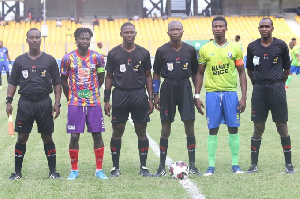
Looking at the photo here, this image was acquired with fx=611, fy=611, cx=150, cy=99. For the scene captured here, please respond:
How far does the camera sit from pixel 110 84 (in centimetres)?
823

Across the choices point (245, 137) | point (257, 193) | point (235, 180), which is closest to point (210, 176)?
A: point (235, 180)

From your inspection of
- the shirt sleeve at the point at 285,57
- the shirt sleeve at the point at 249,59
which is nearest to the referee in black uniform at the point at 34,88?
the shirt sleeve at the point at 249,59

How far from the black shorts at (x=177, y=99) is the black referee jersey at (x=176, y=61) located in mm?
96

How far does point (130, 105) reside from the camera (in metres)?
8.19

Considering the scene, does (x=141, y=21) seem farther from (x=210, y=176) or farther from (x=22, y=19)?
(x=210, y=176)

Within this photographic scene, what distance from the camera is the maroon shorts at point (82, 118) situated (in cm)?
801

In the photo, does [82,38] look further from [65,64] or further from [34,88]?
[34,88]

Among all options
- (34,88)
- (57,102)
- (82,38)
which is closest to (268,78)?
(82,38)

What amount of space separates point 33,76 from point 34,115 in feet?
1.67

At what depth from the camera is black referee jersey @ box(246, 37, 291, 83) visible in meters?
8.16

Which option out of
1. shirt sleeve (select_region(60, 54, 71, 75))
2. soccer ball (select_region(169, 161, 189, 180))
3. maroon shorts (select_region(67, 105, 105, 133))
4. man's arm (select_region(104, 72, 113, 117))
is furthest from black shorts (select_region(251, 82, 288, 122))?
shirt sleeve (select_region(60, 54, 71, 75))

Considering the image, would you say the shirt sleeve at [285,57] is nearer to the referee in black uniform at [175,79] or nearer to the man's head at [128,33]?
the referee in black uniform at [175,79]

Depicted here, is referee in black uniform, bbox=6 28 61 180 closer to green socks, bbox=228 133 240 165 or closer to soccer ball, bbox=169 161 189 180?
soccer ball, bbox=169 161 189 180

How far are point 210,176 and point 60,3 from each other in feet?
164
